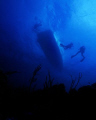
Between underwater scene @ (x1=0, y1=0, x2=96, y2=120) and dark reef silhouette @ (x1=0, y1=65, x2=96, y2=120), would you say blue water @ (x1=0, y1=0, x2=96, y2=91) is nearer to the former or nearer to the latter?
underwater scene @ (x1=0, y1=0, x2=96, y2=120)

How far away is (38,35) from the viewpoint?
27.0 m

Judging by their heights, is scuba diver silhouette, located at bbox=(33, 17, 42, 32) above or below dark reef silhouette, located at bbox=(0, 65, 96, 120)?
above

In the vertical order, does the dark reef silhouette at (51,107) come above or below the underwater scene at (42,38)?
below

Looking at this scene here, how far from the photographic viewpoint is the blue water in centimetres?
2359

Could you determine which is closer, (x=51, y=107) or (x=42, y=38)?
(x=51, y=107)

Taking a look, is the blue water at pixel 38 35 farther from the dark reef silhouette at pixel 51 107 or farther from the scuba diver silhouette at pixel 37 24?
the dark reef silhouette at pixel 51 107

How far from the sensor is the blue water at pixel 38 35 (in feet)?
77.4

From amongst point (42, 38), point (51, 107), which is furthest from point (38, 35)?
point (51, 107)

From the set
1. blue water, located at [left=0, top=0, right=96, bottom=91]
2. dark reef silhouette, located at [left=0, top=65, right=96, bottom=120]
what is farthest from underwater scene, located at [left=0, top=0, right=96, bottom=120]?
dark reef silhouette, located at [left=0, top=65, right=96, bottom=120]

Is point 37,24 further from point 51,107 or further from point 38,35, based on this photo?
point 51,107

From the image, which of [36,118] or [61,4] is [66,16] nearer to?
[61,4]

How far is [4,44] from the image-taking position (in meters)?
27.6

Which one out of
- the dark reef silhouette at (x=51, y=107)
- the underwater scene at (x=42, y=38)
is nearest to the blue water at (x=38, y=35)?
the underwater scene at (x=42, y=38)

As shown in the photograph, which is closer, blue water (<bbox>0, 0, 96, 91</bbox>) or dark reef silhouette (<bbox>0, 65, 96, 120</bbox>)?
dark reef silhouette (<bbox>0, 65, 96, 120</bbox>)
